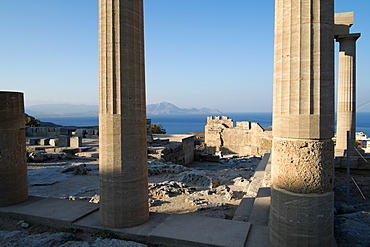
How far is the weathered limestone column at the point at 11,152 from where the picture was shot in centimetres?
606

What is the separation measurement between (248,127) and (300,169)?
25151 millimetres

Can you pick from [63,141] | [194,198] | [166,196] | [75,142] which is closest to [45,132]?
[63,141]

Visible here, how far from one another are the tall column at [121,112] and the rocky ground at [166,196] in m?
0.65

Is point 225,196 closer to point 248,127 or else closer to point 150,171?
point 150,171

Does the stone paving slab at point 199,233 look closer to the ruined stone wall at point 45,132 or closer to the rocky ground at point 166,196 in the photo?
the rocky ground at point 166,196

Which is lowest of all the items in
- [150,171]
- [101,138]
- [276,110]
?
[150,171]

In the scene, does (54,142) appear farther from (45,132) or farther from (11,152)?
(11,152)

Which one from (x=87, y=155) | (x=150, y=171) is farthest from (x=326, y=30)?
(x=87, y=155)

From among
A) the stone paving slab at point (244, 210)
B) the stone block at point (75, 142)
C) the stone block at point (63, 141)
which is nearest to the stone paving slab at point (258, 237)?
the stone paving slab at point (244, 210)

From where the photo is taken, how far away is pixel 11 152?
6.20 meters

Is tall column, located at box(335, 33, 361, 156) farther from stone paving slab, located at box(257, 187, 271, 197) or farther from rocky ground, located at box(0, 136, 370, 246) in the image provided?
stone paving slab, located at box(257, 187, 271, 197)

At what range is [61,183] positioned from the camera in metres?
9.53

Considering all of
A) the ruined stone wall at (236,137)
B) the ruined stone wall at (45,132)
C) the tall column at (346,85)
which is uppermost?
the tall column at (346,85)

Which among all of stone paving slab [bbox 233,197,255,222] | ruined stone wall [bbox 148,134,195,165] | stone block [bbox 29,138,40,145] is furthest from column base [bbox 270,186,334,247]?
stone block [bbox 29,138,40,145]
